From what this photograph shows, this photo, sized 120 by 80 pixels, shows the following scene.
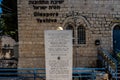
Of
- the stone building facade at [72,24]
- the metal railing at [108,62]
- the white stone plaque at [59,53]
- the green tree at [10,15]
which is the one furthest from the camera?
the green tree at [10,15]

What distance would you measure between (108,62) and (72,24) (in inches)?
126

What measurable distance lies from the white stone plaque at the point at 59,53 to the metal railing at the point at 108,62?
6228 millimetres

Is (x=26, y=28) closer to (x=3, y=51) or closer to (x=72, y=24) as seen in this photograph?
(x=72, y=24)

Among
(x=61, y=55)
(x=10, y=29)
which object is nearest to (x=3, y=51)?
(x=10, y=29)

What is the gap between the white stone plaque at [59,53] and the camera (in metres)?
6.14

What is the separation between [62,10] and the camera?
572 inches

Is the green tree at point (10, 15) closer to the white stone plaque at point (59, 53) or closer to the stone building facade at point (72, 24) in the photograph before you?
the stone building facade at point (72, 24)

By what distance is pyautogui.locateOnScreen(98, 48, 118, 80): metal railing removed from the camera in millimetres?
12027

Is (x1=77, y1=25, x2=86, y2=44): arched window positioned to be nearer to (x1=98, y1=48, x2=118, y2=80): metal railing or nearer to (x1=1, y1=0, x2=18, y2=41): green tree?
(x1=98, y1=48, x2=118, y2=80): metal railing

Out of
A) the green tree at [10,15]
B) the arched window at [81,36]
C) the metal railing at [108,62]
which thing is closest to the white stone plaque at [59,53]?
the metal railing at [108,62]

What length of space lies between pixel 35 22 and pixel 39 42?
45.2 inches

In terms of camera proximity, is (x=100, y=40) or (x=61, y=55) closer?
(x=61, y=55)

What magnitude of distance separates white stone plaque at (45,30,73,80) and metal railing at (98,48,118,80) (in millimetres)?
6228

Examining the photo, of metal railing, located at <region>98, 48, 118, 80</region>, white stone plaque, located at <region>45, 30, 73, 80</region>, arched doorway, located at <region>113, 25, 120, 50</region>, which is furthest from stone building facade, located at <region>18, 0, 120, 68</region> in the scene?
white stone plaque, located at <region>45, 30, 73, 80</region>
